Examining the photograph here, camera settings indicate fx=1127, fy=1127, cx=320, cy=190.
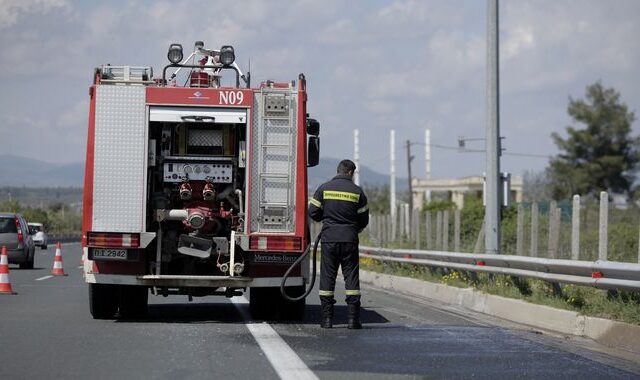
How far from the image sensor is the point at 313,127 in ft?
46.5

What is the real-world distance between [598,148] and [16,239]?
183ft

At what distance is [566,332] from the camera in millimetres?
13070

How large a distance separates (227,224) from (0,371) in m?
5.30

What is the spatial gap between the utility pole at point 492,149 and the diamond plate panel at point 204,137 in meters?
6.05

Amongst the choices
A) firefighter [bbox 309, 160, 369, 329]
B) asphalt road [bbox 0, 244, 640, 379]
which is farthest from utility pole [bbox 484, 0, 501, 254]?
firefighter [bbox 309, 160, 369, 329]

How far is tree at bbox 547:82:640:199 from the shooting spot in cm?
7794

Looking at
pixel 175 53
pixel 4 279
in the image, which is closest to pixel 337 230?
pixel 175 53

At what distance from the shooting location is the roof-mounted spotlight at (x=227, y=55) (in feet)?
47.8

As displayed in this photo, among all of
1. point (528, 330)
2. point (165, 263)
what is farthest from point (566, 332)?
point (165, 263)

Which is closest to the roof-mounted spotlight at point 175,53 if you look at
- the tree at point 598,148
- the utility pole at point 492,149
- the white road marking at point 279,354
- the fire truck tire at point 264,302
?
the fire truck tire at point 264,302

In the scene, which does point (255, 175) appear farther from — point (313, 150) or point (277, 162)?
point (313, 150)

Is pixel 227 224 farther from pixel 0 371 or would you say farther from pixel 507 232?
pixel 507 232

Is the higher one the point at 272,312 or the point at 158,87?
the point at 158,87

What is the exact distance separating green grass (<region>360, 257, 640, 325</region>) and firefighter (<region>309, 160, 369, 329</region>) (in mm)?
2713
